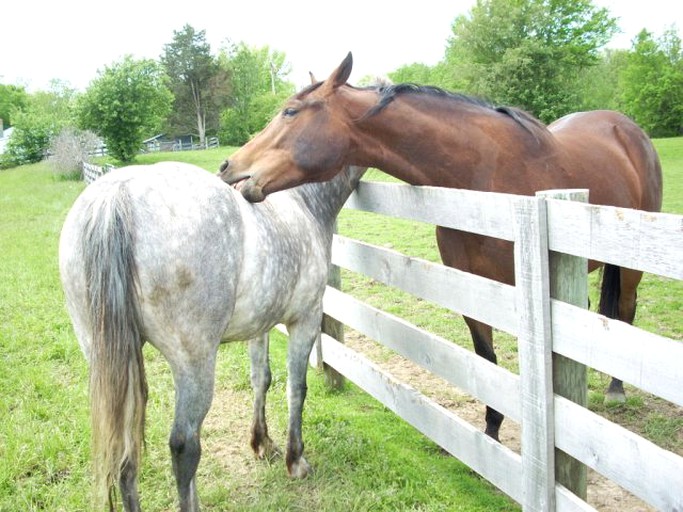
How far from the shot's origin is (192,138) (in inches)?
2297

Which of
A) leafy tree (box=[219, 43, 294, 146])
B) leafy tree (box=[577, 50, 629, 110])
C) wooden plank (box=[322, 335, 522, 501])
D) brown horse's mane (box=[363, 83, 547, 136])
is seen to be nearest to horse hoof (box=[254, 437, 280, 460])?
wooden plank (box=[322, 335, 522, 501])

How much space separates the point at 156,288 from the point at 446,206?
138 cm

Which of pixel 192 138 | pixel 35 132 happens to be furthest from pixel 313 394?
pixel 192 138

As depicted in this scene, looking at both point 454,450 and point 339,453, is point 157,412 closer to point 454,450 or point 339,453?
point 339,453

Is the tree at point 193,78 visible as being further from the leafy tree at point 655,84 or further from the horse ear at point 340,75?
the horse ear at point 340,75

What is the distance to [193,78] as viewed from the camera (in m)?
56.7

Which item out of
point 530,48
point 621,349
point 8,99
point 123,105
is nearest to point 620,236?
point 621,349

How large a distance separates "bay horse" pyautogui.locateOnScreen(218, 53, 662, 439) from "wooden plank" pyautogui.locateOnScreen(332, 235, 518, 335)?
27 cm

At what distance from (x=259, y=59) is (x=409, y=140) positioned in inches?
2608

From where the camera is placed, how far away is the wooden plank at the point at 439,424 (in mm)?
2576

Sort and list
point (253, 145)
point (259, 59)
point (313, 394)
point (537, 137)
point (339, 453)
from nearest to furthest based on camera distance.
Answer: point (253, 145) < point (537, 137) < point (339, 453) < point (313, 394) < point (259, 59)

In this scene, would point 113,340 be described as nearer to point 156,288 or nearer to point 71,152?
point 156,288

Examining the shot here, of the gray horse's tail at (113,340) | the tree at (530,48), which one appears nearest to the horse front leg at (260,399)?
the gray horse's tail at (113,340)

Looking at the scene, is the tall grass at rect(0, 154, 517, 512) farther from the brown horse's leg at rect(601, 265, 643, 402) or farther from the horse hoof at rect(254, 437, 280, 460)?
the brown horse's leg at rect(601, 265, 643, 402)
